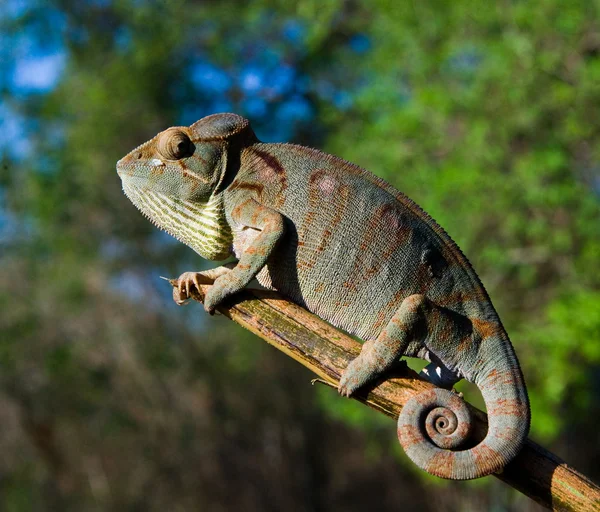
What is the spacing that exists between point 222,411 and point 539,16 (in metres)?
7.67

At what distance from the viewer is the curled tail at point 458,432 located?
1923 millimetres

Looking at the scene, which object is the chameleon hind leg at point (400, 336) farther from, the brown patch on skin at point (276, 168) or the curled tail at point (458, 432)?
the brown patch on skin at point (276, 168)

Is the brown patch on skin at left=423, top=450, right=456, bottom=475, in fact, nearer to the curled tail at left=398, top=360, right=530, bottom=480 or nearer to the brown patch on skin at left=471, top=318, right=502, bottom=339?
the curled tail at left=398, top=360, right=530, bottom=480

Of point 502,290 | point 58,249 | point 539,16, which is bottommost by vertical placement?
point 58,249

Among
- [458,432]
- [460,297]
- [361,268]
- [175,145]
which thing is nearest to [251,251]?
[361,268]

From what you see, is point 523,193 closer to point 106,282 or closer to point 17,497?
point 106,282

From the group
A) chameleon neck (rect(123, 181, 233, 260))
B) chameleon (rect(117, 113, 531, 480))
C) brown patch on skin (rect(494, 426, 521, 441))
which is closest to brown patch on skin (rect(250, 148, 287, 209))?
chameleon (rect(117, 113, 531, 480))

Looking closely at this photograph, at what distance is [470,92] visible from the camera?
695 centimetres

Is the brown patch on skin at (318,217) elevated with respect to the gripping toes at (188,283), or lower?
elevated

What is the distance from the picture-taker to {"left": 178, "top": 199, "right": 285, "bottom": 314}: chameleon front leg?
7.10 ft

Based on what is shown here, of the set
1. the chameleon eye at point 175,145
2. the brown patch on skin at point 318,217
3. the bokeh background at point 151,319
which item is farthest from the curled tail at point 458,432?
the bokeh background at point 151,319

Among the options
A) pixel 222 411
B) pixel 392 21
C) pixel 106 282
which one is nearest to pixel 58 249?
pixel 106 282

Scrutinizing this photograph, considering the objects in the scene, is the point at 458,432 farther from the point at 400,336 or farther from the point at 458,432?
the point at 400,336

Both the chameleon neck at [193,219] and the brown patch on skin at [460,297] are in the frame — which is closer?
the brown patch on skin at [460,297]
